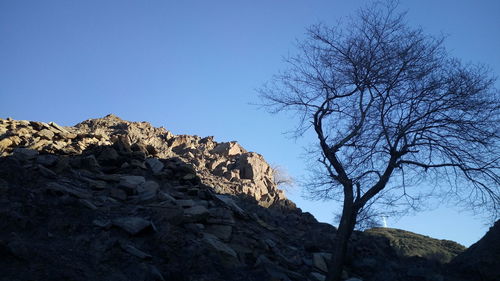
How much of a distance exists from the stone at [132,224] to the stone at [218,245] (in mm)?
1253

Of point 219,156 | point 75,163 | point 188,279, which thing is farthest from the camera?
point 219,156

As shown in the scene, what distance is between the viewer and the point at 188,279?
7.62 meters

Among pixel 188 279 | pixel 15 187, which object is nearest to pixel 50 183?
pixel 15 187

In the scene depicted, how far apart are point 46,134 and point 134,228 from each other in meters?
6.65

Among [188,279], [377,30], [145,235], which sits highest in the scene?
[377,30]

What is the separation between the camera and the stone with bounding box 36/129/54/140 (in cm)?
1334

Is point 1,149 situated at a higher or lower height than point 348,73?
lower

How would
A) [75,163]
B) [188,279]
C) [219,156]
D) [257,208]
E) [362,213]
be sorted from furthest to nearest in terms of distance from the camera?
[219,156] < [257,208] < [75,163] < [362,213] < [188,279]

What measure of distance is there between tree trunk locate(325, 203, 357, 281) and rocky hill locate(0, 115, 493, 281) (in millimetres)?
761

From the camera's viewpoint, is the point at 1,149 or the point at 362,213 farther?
the point at 1,149

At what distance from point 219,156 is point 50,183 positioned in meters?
12.3

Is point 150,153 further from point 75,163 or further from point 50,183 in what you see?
point 50,183

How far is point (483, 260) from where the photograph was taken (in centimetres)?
1148

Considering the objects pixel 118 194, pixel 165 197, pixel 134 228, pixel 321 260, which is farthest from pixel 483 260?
pixel 118 194
